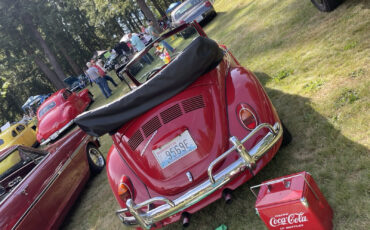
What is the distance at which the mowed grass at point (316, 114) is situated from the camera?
9.16 feet

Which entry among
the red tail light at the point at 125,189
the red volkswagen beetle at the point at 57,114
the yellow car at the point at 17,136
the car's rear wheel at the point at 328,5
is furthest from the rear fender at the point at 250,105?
the yellow car at the point at 17,136

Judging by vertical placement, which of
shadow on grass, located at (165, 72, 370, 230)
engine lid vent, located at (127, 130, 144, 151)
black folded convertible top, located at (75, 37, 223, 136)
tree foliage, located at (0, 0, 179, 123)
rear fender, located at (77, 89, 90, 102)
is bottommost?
shadow on grass, located at (165, 72, 370, 230)

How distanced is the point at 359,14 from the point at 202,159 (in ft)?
14.0

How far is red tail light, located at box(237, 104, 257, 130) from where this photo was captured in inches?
122

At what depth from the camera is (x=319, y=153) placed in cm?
323

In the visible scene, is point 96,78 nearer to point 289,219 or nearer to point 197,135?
point 197,135

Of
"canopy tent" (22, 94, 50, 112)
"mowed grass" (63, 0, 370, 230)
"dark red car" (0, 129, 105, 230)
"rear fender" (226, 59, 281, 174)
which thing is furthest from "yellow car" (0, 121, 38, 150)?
"rear fender" (226, 59, 281, 174)

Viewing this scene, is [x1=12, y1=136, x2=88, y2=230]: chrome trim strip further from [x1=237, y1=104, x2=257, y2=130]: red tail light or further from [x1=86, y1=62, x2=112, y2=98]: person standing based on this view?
[x1=86, y1=62, x2=112, y2=98]: person standing

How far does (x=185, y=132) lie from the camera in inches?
121

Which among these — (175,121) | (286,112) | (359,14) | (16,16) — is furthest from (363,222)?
(16,16)

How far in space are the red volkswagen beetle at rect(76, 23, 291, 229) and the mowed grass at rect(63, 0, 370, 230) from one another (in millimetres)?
407

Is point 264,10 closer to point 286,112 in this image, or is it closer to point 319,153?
point 286,112

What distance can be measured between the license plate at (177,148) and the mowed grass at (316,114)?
90cm

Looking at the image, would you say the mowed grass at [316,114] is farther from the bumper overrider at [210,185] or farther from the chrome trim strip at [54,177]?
the chrome trim strip at [54,177]
